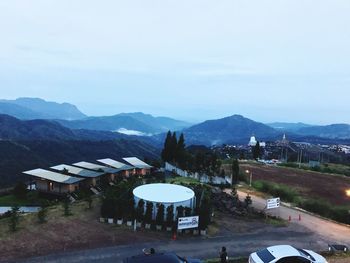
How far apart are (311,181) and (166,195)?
28.7 m

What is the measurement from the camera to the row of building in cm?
4159

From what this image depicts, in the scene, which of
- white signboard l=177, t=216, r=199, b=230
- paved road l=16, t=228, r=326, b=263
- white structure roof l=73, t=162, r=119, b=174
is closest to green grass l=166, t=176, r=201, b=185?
white structure roof l=73, t=162, r=119, b=174

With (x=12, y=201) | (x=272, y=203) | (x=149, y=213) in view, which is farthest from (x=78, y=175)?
(x=272, y=203)

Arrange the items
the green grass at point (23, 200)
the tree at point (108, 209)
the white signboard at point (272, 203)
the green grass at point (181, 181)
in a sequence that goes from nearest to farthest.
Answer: the tree at point (108, 209) < the white signboard at point (272, 203) < the green grass at point (181, 181) < the green grass at point (23, 200)

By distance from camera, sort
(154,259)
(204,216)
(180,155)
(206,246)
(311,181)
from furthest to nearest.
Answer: (180,155), (311,181), (204,216), (206,246), (154,259)

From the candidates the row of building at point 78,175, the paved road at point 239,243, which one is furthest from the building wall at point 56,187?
the paved road at point 239,243

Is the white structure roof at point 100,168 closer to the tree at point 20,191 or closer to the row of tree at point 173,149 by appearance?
the tree at point 20,191

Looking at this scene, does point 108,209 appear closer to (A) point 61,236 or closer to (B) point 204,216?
(A) point 61,236

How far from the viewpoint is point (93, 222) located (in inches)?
981

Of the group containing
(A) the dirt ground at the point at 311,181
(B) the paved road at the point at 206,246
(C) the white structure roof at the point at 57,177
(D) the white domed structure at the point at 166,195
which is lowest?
(A) the dirt ground at the point at 311,181

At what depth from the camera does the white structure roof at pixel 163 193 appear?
26212 millimetres

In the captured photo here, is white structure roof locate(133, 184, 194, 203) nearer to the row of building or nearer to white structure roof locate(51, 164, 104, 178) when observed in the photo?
the row of building

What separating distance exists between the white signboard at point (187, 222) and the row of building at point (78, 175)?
2106 cm

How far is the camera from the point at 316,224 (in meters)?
28.2
